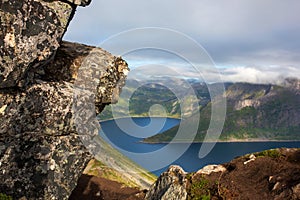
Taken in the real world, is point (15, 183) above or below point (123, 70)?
below

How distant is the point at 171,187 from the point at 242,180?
5717 millimetres

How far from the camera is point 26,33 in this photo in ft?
59.6

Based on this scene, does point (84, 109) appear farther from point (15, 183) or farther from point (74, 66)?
point (15, 183)

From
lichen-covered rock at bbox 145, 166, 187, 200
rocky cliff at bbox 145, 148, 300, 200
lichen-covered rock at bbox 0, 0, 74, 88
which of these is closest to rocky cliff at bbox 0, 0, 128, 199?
lichen-covered rock at bbox 0, 0, 74, 88

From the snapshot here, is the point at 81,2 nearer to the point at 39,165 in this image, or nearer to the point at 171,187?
the point at 39,165

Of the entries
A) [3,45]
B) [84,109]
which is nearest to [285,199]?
[84,109]

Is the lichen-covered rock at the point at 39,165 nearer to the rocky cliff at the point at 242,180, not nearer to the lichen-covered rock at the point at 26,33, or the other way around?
the lichen-covered rock at the point at 26,33

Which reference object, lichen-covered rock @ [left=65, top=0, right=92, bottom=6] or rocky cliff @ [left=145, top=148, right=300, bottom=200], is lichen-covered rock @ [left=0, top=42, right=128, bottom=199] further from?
rocky cliff @ [left=145, top=148, right=300, bottom=200]

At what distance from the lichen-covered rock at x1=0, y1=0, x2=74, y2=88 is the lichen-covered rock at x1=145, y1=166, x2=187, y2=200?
13.9 meters

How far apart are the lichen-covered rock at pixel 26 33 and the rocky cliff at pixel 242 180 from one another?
561 inches

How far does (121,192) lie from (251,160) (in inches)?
948

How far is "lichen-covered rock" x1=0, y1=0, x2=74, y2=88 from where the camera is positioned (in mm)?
17359

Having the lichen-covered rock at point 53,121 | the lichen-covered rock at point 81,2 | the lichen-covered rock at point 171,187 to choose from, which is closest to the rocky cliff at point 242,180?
the lichen-covered rock at point 171,187

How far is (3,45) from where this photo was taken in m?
17.3
